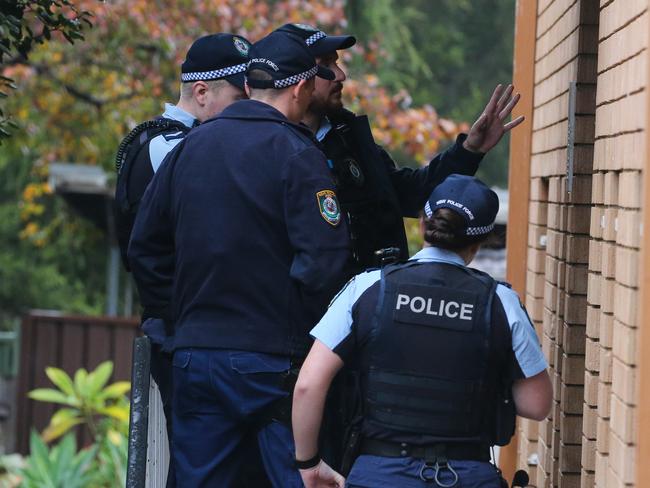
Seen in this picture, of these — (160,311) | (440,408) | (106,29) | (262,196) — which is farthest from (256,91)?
(106,29)

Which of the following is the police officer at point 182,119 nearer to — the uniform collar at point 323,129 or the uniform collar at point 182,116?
the uniform collar at point 182,116

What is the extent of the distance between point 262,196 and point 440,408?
892mm

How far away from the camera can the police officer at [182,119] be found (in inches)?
186

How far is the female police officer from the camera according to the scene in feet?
12.0

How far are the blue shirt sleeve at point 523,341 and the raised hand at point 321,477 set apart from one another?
0.66 m

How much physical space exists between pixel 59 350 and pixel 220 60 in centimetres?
951

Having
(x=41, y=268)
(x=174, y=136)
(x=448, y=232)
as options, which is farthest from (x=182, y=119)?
(x=41, y=268)

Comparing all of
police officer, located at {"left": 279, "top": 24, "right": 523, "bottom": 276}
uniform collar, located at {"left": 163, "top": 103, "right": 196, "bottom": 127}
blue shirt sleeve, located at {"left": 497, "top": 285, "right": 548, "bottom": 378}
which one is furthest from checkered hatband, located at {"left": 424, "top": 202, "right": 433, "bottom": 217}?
uniform collar, located at {"left": 163, "top": 103, "right": 196, "bottom": 127}

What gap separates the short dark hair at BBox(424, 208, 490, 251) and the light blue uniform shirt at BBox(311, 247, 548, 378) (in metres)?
0.03

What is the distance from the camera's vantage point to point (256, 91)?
4301 mm

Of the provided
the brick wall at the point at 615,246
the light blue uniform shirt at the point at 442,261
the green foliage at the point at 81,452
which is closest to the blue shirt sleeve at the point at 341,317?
the light blue uniform shirt at the point at 442,261

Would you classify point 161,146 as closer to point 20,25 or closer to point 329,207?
point 20,25

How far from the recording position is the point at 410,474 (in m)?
3.66

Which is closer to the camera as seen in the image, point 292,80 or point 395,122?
point 292,80
